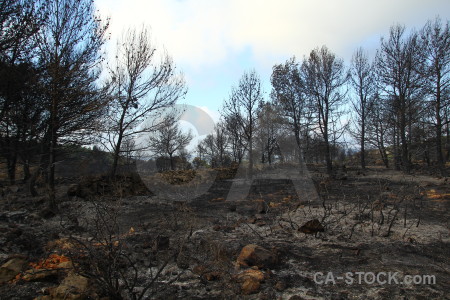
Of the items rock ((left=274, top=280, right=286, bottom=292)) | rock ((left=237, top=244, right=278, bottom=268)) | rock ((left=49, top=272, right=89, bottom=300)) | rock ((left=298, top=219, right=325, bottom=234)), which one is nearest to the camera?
rock ((left=49, top=272, right=89, bottom=300))

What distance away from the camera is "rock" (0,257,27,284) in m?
3.39

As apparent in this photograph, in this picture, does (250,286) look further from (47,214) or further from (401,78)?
(401,78)

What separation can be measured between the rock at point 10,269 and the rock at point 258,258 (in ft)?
8.62

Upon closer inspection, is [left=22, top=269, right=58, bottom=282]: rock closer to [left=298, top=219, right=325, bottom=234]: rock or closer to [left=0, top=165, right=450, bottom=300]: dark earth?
[left=0, top=165, right=450, bottom=300]: dark earth

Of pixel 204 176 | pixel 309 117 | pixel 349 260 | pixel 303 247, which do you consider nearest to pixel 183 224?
pixel 303 247

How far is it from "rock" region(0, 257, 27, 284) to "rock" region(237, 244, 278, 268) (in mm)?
2627

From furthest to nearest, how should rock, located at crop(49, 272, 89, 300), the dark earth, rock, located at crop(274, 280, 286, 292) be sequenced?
rock, located at crop(274, 280, 286, 292) < the dark earth < rock, located at crop(49, 272, 89, 300)

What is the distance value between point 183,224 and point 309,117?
47.4 feet

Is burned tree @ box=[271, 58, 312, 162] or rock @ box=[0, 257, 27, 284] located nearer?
rock @ box=[0, 257, 27, 284]

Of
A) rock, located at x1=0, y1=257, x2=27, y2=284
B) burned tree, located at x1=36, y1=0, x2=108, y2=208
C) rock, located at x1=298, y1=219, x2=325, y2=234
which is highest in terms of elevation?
burned tree, located at x1=36, y1=0, x2=108, y2=208

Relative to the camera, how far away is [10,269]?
3443 millimetres

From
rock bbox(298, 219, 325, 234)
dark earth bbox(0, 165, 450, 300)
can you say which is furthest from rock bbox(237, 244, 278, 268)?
rock bbox(298, 219, 325, 234)

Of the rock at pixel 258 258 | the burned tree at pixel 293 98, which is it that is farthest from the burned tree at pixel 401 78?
the rock at pixel 258 258

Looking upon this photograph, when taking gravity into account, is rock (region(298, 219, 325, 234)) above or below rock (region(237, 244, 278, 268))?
above
